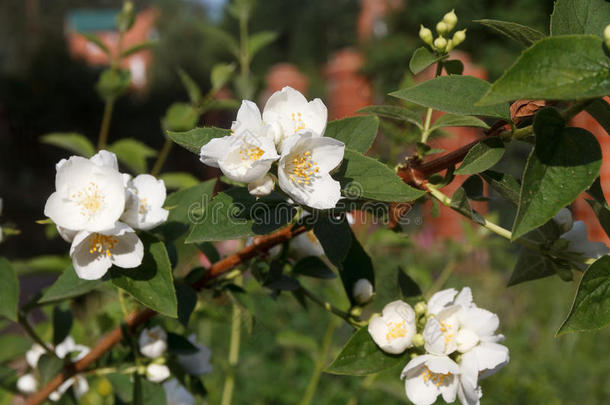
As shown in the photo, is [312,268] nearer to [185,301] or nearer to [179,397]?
[185,301]

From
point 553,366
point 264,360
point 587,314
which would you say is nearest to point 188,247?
point 587,314

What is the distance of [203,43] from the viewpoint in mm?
18422

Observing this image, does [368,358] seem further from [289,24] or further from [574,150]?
[289,24]

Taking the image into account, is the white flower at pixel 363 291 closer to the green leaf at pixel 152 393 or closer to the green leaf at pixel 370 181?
the green leaf at pixel 370 181

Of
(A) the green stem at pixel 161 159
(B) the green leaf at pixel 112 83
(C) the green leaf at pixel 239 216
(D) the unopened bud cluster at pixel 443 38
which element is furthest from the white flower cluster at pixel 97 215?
(B) the green leaf at pixel 112 83

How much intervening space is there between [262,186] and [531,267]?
0.45 m

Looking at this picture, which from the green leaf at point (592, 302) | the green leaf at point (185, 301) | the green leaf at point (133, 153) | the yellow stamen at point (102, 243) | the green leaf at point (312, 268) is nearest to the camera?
the green leaf at point (592, 302)

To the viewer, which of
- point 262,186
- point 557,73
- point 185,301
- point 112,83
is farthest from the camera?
point 112,83

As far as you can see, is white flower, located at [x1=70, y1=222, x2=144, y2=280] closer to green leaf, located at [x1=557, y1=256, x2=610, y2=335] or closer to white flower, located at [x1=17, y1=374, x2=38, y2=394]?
green leaf, located at [x1=557, y1=256, x2=610, y2=335]

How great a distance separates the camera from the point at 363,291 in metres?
0.86

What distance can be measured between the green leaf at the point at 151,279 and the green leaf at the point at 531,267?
18.8 inches

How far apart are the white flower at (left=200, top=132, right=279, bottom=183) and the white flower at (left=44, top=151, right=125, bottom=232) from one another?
0.15m

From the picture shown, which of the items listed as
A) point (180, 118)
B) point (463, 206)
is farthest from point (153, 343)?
point (180, 118)

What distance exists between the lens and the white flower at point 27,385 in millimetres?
1200
